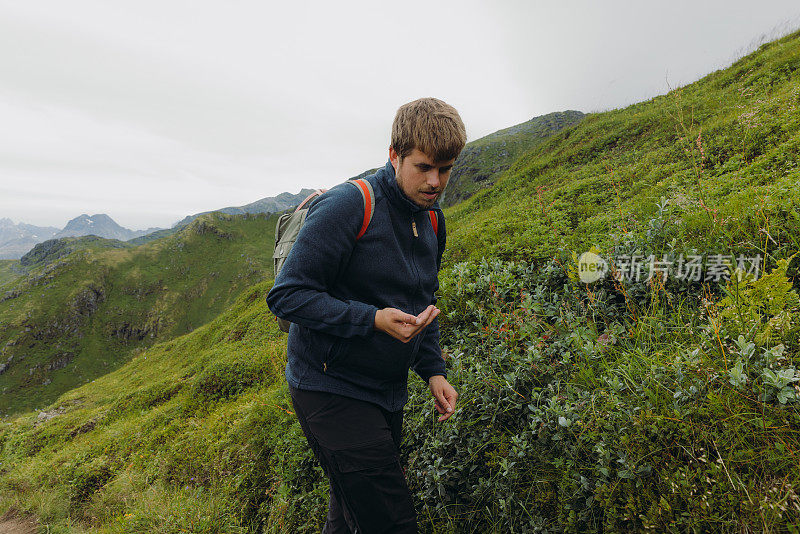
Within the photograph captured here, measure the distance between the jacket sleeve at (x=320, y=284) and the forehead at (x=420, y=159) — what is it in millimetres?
627

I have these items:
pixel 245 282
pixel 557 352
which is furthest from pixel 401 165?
pixel 245 282

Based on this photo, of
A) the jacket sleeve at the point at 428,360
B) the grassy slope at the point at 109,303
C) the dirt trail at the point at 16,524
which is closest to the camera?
the jacket sleeve at the point at 428,360

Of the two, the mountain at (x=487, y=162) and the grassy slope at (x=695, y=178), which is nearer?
the grassy slope at (x=695, y=178)

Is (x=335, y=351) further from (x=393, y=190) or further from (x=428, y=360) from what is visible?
(x=393, y=190)

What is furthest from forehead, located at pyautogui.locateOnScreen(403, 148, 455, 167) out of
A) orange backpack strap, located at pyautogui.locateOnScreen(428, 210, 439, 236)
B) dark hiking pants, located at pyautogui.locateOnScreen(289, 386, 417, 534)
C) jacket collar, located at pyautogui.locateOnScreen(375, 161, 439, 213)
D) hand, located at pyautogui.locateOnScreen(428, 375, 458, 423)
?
hand, located at pyautogui.locateOnScreen(428, 375, 458, 423)

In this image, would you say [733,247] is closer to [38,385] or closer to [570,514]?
[570,514]

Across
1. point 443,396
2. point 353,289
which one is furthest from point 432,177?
point 443,396

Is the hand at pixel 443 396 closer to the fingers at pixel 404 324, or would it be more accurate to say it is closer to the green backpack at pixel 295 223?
the fingers at pixel 404 324

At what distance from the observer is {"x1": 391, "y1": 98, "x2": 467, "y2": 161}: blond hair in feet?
7.50

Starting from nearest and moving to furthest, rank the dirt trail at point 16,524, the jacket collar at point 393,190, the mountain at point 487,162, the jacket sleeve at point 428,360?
the jacket collar at point 393,190
the jacket sleeve at point 428,360
the dirt trail at point 16,524
the mountain at point 487,162

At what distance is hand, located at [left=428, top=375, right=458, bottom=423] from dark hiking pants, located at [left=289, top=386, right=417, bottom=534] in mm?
662

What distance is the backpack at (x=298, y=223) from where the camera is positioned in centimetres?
237

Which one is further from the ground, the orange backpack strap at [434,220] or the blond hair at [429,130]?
the blond hair at [429,130]

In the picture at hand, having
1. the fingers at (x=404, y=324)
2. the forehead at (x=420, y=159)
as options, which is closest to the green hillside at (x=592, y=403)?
the fingers at (x=404, y=324)
